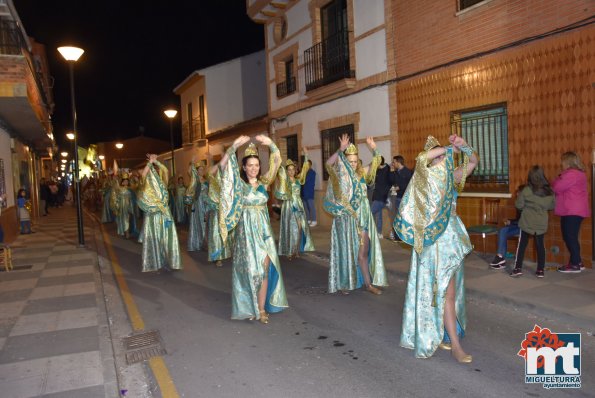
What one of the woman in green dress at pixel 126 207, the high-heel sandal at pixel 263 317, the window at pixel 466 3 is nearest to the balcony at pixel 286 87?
the woman in green dress at pixel 126 207

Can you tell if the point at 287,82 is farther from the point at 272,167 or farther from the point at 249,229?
the point at 249,229

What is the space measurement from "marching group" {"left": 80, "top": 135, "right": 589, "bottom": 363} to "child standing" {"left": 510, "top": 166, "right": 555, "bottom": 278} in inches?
0.6

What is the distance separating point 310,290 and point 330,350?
2568 millimetres

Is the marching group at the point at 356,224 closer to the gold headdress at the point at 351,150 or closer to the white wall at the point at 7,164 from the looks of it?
the gold headdress at the point at 351,150

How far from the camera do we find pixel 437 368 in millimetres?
4258

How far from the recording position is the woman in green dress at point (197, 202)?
441 inches

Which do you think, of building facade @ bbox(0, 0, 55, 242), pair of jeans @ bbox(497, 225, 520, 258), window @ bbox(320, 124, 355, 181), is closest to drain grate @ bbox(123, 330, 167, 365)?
pair of jeans @ bbox(497, 225, 520, 258)

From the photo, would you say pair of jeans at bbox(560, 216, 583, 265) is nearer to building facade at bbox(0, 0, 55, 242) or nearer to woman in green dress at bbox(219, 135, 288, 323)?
woman in green dress at bbox(219, 135, 288, 323)

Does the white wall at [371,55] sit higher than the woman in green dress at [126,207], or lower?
higher

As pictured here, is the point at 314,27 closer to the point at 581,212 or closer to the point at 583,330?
the point at 581,212

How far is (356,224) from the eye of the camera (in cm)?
670

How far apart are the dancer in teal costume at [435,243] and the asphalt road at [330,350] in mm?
270

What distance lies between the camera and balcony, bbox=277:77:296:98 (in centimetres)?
1770

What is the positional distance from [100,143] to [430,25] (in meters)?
62.3
